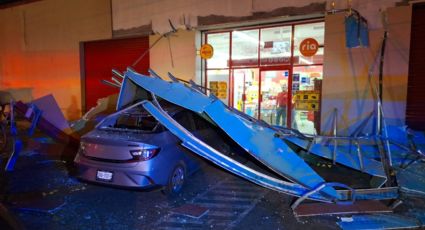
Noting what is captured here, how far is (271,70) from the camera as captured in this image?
11.2 m

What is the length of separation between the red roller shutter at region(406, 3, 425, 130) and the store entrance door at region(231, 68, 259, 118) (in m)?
4.91

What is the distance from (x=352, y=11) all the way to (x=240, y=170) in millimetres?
6546

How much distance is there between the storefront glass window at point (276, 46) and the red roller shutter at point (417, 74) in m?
3.68

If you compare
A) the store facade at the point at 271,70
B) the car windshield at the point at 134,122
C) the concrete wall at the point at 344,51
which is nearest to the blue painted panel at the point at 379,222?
the car windshield at the point at 134,122

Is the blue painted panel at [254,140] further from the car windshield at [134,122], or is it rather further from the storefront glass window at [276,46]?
the storefront glass window at [276,46]

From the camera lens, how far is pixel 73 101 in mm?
16031

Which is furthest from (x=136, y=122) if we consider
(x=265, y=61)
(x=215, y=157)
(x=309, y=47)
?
(x=265, y=61)

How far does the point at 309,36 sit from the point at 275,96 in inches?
93.6

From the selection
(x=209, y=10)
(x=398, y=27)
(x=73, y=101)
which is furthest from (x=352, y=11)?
(x=73, y=101)

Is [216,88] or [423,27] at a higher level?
[423,27]

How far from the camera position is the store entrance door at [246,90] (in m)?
11.7

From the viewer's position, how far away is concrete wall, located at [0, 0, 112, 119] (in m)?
15.1

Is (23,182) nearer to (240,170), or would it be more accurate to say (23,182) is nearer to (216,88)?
(240,170)

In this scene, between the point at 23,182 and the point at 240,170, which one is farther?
the point at 23,182
